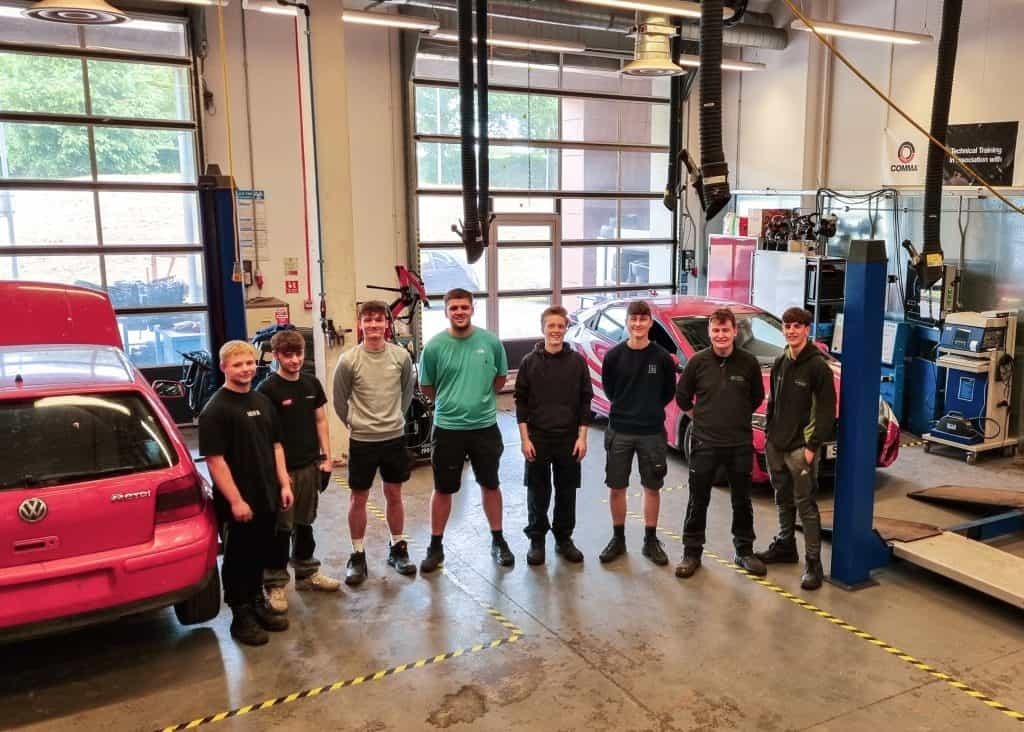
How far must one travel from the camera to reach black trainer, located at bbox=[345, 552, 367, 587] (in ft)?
16.2

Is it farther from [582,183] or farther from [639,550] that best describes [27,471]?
[582,183]

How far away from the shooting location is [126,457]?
3688 millimetres

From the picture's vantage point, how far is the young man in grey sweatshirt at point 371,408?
4.77m

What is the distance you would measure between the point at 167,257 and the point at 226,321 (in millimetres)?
4284

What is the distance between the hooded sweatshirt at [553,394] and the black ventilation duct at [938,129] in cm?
258

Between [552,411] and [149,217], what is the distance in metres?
6.35

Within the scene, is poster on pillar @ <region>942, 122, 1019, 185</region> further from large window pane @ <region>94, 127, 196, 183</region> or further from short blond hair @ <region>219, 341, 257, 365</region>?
large window pane @ <region>94, 127, 196, 183</region>

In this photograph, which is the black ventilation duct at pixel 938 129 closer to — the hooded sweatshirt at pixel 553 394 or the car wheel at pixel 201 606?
the hooded sweatshirt at pixel 553 394

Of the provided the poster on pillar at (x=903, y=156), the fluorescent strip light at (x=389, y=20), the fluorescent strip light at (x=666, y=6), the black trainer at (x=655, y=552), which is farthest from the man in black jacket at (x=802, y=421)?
the poster on pillar at (x=903, y=156)

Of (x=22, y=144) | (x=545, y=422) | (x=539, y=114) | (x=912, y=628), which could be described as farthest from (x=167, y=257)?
(x=912, y=628)

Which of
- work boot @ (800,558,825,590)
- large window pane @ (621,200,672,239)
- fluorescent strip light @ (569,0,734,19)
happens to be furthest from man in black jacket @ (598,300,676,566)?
large window pane @ (621,200,672,239)

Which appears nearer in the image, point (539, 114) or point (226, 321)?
point (226, 321)

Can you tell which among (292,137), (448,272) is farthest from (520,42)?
(448,272)

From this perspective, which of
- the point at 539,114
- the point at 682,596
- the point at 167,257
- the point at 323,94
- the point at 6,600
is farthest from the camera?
the point at 539,114
